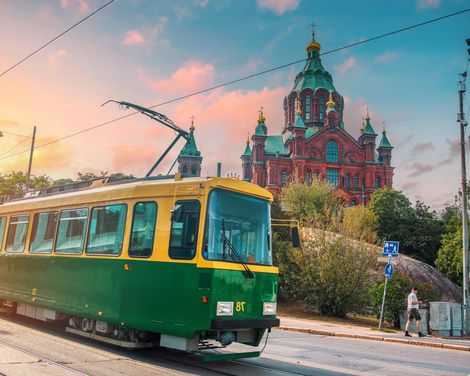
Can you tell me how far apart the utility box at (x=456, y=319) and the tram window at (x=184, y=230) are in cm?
1379

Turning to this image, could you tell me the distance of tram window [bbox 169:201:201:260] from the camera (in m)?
7.97

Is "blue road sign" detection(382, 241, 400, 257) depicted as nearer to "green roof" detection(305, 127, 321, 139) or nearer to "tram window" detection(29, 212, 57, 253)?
"tram window" detection(29, 212, 57, 253)

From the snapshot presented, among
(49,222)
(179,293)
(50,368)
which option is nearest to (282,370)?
(179,293)

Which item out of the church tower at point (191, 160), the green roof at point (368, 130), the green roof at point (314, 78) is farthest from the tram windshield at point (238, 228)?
the church tower at point (191, 160)

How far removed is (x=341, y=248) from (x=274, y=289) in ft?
49.1

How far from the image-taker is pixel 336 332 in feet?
54.0

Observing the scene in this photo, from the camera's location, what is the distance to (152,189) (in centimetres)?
883

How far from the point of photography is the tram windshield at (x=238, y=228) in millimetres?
7973

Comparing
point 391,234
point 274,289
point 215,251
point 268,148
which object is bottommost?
point 274,289

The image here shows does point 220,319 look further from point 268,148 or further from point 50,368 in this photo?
point 268,148

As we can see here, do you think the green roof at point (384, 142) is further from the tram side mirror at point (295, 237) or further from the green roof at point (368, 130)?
the tram side mirror at point (295, 237)

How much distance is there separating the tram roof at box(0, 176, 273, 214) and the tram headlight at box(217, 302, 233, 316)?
1.91 m

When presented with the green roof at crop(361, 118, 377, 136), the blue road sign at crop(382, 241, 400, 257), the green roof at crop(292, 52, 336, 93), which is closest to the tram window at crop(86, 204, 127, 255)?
the blue road sign at crop(382, 241, 400, 257)

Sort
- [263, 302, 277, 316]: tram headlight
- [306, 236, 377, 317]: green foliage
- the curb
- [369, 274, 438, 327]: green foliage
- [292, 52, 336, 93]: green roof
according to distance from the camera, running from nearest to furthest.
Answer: [263, 302, 277, 316]: tram headlight < the curb < [369, 274, 438, 327]: green foliage < [306, 236, 377, 317]: green foliage < [292, 52, 336, 93]: green roof
